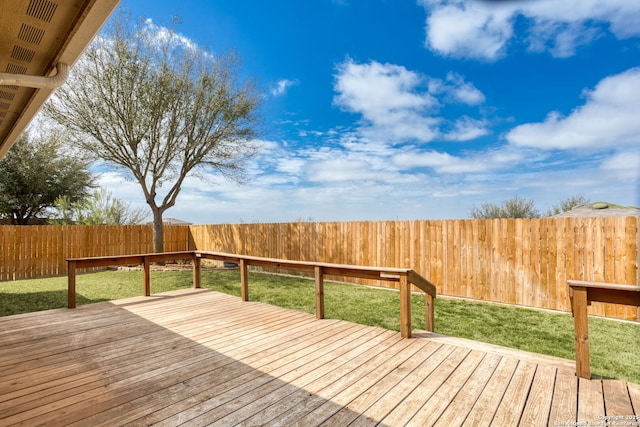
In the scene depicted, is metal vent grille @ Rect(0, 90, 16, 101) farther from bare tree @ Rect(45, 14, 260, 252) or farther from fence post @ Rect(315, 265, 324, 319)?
bare tree @ Rect(45, 14, 260, 252)

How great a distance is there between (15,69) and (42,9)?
4.61 ft

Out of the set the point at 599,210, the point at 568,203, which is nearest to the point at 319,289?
the point at 599,210

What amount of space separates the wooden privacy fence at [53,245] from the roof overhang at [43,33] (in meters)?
8.58

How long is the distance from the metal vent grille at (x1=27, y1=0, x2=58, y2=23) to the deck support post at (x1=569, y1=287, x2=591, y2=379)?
4984 millimetres

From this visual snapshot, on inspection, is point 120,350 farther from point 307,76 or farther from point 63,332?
point 307,76

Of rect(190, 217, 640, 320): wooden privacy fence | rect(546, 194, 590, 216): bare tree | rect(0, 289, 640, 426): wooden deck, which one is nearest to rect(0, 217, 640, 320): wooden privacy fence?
rect(190, 217, 640, 320): wooden privacy fence

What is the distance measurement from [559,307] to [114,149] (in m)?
14.3

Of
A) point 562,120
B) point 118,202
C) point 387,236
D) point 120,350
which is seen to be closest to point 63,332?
point 120,350

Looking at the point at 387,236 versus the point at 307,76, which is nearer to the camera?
the point at 387,236

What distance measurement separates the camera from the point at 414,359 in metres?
3.08

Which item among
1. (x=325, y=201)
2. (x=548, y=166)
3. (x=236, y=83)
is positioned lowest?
(x=325, y=201)

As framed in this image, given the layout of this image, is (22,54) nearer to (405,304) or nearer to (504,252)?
(405,304)

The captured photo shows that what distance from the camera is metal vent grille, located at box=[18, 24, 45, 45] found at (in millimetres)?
2757

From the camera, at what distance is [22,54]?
3.15 m
